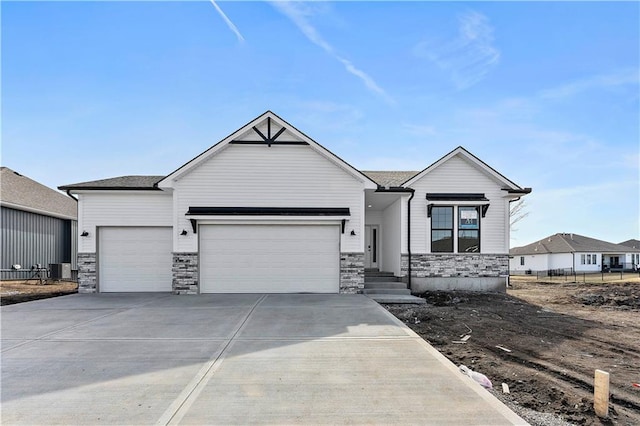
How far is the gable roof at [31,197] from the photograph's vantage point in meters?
18.5

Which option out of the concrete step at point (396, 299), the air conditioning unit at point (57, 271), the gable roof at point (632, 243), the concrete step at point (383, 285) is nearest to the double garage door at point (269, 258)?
the concrete step at point (383, 285)

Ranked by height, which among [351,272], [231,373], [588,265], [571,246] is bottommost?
[588,265]

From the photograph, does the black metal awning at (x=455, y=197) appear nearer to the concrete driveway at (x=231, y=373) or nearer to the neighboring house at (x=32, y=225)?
the concrete driveway at (x=231, y=373)

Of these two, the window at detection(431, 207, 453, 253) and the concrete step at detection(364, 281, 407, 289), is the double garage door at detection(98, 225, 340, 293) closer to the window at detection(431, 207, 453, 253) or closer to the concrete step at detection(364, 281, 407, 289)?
the concrete step at detection(364, 281, 407, 289)

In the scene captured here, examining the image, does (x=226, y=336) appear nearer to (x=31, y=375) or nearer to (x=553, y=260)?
(x=31, y=375)

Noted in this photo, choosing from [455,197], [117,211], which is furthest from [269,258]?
[455,197]

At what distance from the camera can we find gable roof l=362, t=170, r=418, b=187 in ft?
45.1

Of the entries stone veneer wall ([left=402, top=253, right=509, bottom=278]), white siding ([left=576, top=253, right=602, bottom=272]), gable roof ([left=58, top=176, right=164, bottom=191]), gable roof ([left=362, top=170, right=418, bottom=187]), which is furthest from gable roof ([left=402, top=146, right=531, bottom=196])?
white siding ([left=576, top=253, right=602, bottom=272])

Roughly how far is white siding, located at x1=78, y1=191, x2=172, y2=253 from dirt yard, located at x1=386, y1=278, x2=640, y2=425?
890cm

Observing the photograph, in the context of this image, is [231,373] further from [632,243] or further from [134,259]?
[632,243]

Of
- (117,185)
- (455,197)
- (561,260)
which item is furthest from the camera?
(561,260)

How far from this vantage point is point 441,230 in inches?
530

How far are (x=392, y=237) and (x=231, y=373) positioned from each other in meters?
10.8

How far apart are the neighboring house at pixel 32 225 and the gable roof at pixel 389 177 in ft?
60.5
